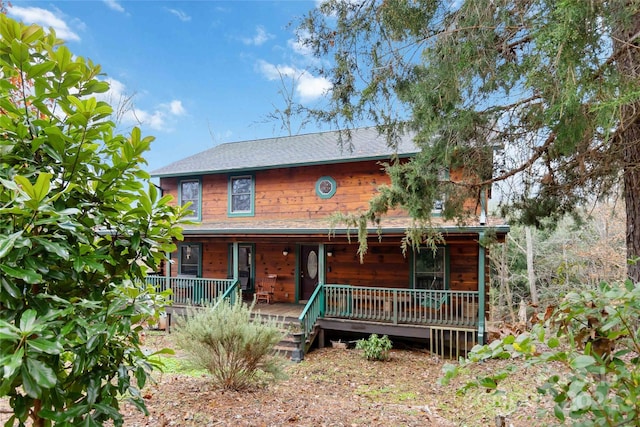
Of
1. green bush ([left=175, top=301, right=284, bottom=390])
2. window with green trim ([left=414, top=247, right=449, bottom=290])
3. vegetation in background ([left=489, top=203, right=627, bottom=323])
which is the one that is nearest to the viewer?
green bush ([left=175, top=301, right=284, bottom=390])

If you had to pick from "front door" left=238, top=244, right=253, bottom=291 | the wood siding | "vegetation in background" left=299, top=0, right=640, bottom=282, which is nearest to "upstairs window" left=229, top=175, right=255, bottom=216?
the wood siding

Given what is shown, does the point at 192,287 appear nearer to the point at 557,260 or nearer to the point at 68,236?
the point at 68,236

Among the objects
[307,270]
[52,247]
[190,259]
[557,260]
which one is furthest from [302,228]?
[557,260]

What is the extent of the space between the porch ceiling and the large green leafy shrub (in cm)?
639

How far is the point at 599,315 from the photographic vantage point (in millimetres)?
1539

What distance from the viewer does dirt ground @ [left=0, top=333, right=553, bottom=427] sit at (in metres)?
4.35

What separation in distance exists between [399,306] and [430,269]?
1.62m

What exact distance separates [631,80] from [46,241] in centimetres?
387

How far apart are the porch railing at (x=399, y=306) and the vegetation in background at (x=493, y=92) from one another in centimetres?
349

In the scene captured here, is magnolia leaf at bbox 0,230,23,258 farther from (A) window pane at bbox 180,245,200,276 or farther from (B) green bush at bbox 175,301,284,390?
(A) window pane at bbox 180,245,200,276

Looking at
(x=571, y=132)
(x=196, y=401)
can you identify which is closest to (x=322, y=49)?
(x=571, y=132)

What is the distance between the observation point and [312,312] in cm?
962

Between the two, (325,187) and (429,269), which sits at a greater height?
(325,187)

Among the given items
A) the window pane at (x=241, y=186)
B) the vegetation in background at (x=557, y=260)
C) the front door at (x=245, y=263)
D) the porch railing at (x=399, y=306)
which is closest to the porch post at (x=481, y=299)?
the porch railing at (x=399, y=306)
